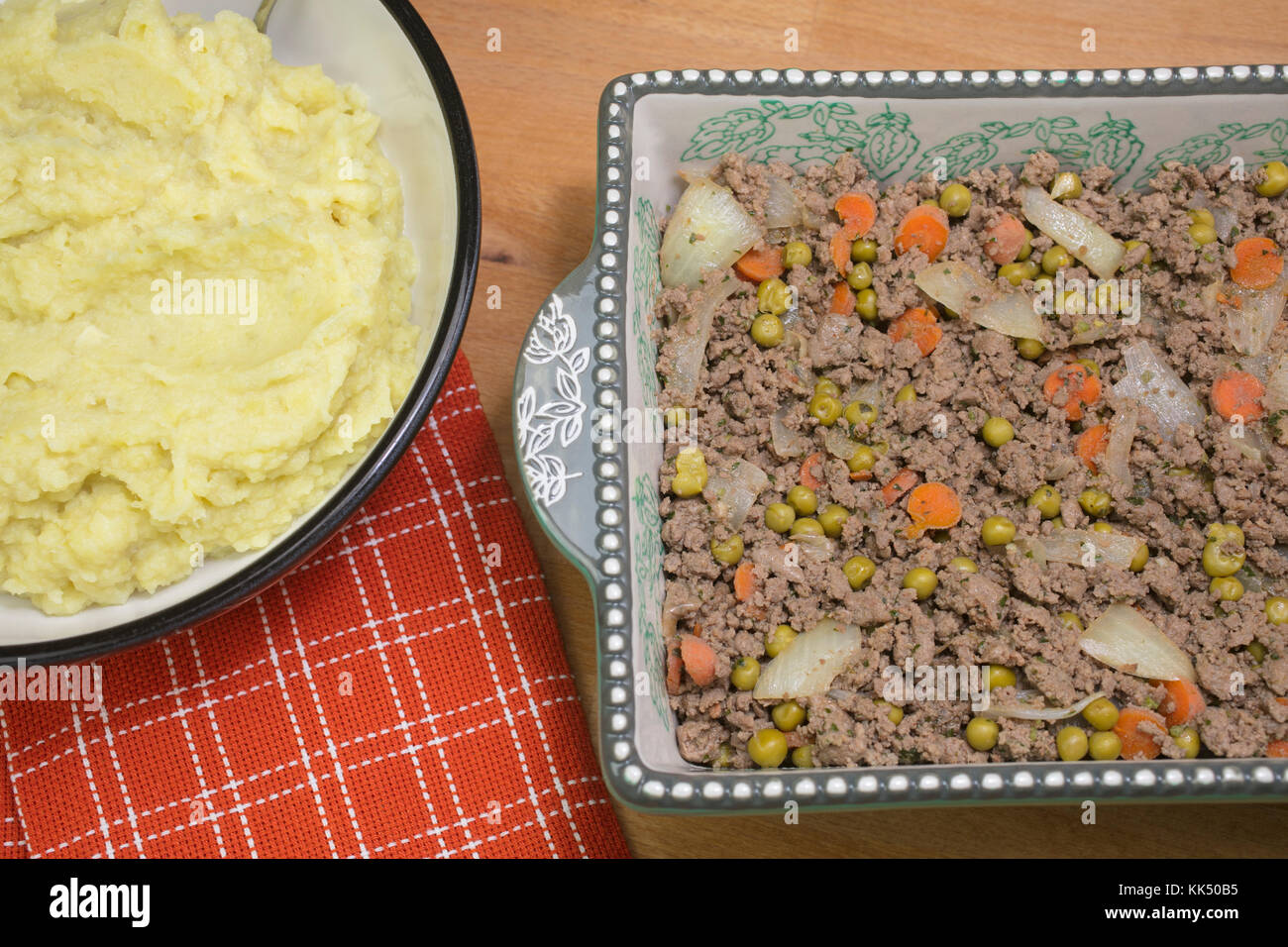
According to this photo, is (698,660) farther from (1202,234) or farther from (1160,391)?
(1202,234)

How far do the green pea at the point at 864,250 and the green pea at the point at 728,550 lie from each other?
933 mm

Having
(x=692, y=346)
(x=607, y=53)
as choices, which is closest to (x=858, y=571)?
(x=692, y=346)

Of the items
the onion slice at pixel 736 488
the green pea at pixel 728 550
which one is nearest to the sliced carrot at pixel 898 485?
the onion slice at pixel 736 488

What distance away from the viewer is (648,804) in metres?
2.58

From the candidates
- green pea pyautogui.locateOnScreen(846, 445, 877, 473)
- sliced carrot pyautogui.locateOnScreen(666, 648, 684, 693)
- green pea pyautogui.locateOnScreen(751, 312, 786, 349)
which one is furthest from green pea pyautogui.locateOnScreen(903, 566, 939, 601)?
green pea pyautogui.locateOnScreen(751, 312, 786, 349)

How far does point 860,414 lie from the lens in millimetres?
3160

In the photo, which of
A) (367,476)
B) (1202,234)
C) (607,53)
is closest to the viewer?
(367,476)

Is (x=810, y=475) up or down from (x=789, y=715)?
up

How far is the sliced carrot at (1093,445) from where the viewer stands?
10.3 ft

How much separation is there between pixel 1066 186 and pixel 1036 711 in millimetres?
1540

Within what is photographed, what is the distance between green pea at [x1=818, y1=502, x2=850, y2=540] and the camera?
3.07 metres

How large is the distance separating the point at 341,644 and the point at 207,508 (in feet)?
2.61

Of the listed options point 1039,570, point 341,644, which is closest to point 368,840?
point 341,644

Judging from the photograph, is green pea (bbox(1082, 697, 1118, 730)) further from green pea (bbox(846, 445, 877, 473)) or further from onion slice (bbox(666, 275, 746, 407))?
onion slice (bbox(666, 275, 746, 407))
